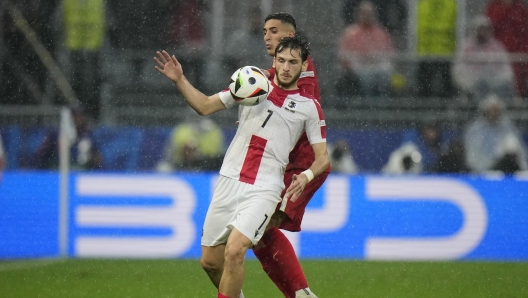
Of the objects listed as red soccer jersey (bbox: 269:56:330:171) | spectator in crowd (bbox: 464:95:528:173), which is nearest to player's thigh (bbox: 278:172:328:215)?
red soccer jersey (bbox: 269:56:330:171)

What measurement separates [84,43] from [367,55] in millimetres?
3637

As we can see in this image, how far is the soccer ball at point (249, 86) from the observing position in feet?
18.9

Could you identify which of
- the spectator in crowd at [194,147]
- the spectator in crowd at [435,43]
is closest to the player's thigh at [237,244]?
the spectator in crowd at [194,147]

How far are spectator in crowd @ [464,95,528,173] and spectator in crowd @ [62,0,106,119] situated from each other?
4.61 m

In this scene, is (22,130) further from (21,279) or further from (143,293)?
(143,293)

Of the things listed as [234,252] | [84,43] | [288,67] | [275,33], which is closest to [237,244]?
[234,252]

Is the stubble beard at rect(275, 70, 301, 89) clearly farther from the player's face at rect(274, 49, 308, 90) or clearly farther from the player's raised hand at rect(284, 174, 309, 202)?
the player's raised hand at rect(284, 174, 309, 202)

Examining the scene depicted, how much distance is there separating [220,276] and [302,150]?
3.16 ft

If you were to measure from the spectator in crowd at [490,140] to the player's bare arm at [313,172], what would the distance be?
18.9ft

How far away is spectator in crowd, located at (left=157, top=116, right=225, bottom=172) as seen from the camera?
11492 mm

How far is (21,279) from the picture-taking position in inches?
329

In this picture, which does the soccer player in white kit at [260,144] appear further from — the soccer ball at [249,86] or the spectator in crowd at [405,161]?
the spectator in crowd at [405,161]

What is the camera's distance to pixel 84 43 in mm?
12742

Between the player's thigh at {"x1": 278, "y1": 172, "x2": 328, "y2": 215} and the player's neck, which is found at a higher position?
the player's neck
